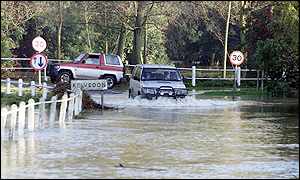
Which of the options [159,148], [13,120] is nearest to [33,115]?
[13,120]

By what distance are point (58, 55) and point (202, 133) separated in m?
26.0

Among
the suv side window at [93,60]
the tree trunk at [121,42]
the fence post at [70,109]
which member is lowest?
the fence post at [70,109]

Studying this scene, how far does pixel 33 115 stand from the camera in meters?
18.9

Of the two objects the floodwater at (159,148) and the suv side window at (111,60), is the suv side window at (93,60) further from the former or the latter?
the floodwater at (159,148)

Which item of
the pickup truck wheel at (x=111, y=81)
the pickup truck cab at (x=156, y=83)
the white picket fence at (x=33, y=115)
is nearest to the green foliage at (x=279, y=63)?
the pickup truck cab at (x=156, y=83)

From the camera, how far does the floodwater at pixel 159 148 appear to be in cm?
1327

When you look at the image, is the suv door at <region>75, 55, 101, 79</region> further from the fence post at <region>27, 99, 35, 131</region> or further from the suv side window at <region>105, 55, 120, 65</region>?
the fence post at <region>27, 99, 35, 131</region>

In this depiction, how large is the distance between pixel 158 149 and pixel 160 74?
620 inches

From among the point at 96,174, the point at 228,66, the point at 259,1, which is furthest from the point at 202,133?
the point at 228,66

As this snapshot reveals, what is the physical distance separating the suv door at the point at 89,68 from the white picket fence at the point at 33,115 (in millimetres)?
15587

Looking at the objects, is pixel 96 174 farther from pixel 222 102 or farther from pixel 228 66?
pixel 228 66

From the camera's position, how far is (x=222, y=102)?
106 ft

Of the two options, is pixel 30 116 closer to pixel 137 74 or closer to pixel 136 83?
pixel 136 83

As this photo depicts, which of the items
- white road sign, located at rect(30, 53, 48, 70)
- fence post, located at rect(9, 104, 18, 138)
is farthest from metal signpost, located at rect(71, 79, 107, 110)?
fence post, located at rect(9, 104, 18, 138)
